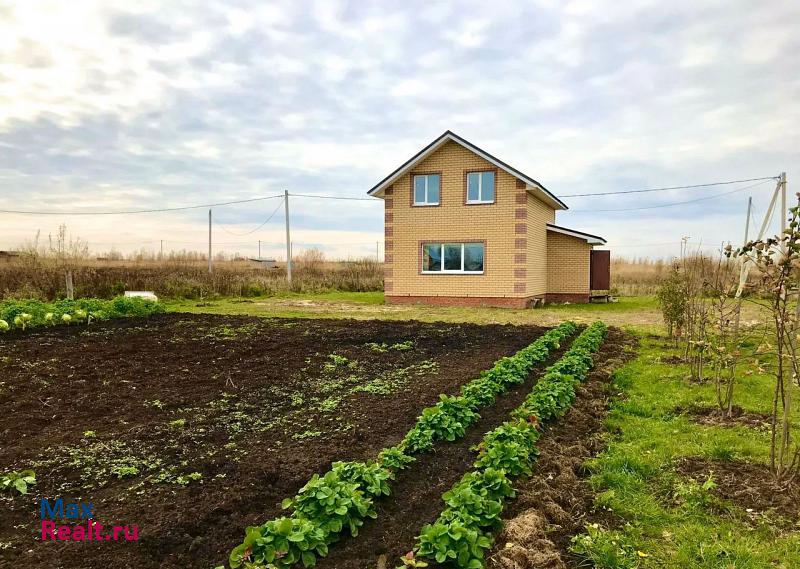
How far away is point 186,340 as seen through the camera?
407 inches

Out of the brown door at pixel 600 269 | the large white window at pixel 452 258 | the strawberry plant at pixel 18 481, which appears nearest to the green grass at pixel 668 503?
the strawberry plant at pixel 18 481

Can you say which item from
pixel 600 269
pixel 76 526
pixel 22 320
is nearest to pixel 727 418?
pixel 76 526

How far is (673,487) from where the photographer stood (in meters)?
4.06

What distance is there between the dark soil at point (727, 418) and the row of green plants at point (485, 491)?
1394 mm

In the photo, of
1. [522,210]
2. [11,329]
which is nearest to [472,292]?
[522,210]

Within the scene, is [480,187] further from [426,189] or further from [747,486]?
[747,486]

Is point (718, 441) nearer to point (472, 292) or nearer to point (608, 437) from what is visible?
point (608, 437)

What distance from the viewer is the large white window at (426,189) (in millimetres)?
20016

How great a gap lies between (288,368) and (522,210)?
13.1 m

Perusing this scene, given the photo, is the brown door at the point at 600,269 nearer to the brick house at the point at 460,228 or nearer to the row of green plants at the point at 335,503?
the brick house at the point at 460,228

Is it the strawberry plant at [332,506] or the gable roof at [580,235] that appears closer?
the strawberry plant at [332,506]

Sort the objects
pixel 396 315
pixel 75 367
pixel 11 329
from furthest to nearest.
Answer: pixel 396 315 → pixel 11 329 → pixel 75 367

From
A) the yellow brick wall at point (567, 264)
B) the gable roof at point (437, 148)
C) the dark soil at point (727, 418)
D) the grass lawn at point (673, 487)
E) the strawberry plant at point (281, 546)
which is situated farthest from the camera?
the yellow brick wall at point (567, 264)

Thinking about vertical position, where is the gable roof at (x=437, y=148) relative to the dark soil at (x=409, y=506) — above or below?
above
